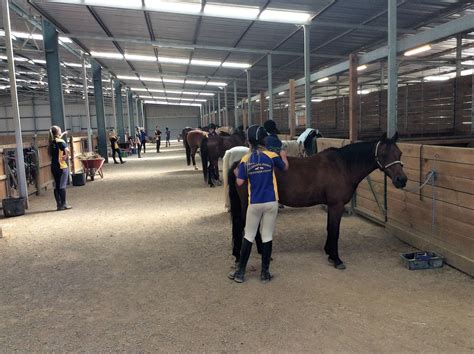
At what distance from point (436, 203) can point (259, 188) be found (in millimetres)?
2188

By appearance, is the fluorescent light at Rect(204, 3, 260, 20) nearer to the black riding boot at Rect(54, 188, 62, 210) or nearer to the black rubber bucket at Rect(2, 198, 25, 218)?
the black riding boot at Rect(54, 188, 62, 210)

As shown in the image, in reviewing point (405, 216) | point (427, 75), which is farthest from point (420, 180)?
point (427, 75)

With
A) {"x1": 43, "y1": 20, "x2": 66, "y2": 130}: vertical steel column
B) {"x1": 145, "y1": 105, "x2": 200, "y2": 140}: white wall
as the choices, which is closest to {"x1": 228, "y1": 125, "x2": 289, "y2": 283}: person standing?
{"x1": 43, "y1": 20, "x2": 66, "y2": 130}: vertical steel column

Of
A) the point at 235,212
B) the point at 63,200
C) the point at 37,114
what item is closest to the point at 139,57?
the point at 63,200

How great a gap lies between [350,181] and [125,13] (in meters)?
7.74

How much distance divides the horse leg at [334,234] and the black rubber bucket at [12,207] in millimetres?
5953

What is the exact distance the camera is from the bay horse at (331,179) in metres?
4.29

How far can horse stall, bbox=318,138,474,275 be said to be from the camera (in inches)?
151

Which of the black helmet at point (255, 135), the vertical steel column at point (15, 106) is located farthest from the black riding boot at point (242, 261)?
the vertical steel column at point (15, 106)

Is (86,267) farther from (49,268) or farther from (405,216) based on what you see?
(405,216)

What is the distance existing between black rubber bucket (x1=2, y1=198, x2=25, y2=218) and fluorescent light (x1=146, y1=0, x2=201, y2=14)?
16.7 feet

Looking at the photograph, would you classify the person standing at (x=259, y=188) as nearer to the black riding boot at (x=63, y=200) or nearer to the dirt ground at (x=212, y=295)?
the dirt ground at (x=212, y=295)

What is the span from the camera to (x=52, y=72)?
1046 centimetres

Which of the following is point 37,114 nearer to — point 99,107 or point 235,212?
point 99,107
